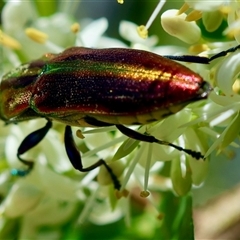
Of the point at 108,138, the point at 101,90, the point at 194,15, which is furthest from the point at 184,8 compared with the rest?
the point at 108,138

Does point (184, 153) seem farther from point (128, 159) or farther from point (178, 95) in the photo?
point (178, 95)

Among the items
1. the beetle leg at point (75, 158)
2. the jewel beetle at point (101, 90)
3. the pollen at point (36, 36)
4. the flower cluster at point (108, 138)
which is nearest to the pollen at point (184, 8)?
the flower cluster at point (108, 138)

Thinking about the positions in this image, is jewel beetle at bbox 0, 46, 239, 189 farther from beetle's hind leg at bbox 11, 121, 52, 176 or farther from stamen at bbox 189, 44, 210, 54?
stamen at bbox 189, 44, 210, 54

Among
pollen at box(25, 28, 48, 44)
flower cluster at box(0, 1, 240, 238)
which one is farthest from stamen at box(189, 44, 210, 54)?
pollen at box(25, 28, 48, 44)

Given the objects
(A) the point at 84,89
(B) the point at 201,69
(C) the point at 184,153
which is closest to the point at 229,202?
(C) the point at 184,153

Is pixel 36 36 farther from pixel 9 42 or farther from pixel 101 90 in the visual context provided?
pixel 101 90

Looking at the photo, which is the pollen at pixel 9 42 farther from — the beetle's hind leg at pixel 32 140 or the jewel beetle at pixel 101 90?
the beetle's hind leg at pixel 32 140

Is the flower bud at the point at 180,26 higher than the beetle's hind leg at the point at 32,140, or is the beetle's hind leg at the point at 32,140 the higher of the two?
the flower bud at the point at 180,26
